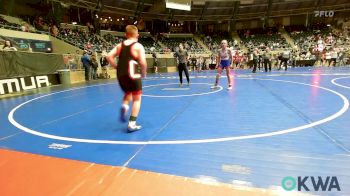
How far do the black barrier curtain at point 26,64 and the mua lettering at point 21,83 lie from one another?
20 cm

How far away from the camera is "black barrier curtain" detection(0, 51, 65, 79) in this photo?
33.1 feet

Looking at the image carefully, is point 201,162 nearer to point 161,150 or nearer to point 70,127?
point 161,150

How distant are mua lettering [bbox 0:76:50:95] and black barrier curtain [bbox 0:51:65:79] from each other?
205 mm

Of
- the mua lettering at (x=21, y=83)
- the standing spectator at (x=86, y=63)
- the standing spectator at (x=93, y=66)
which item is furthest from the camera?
the standing spectator at (x=93, y=66)

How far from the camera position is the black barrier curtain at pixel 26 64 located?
10078 millimetres

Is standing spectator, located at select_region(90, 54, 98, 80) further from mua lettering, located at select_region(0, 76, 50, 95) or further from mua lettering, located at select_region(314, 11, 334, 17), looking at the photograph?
mua lettering, located at select_region(314, 11, 334, 17)

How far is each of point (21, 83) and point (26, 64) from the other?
0.95 meters

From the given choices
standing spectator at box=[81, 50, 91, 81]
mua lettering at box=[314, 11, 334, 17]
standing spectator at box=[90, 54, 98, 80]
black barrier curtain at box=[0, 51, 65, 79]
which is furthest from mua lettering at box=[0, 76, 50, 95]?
mua lettering at box=[314, 11, 334, 17]

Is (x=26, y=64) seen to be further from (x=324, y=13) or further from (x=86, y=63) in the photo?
(x=324, y=13)

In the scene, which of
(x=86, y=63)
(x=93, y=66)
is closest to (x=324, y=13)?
(x=93, y=66)

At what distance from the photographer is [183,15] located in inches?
1421

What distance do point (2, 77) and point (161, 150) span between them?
963cm

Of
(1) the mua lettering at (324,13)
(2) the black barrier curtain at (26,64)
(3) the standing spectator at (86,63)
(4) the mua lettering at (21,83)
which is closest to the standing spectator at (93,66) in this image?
(3) the standing spectator at (86,63)

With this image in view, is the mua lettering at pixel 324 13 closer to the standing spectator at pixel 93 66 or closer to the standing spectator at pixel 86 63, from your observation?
the standing spectator at pixel 93 66
